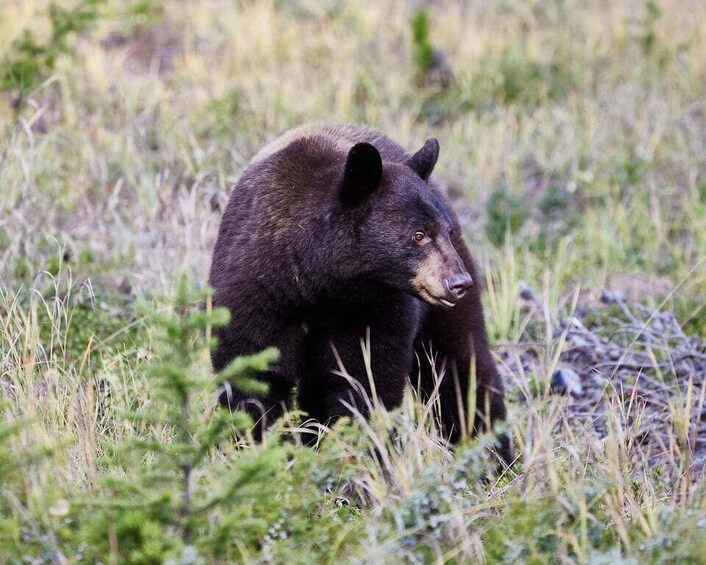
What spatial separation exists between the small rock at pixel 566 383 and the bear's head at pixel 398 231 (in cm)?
164

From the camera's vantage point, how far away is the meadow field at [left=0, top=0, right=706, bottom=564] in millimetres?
3016

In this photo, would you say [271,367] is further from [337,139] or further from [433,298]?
[337,139]

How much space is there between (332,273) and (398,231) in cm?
31

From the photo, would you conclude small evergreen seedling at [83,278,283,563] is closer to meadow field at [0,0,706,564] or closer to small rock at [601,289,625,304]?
meadow field at [0,0,706,564]

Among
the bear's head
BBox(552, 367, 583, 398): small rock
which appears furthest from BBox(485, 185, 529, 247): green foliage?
the bear's head

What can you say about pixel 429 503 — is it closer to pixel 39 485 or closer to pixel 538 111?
pixel 39 485

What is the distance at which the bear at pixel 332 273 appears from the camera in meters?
4.20

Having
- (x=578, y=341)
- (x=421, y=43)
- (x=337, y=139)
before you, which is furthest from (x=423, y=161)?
(x=421, y=43)

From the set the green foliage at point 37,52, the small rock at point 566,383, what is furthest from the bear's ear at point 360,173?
the green foliage at point 37,52

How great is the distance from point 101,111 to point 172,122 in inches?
39.2

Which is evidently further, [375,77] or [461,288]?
[375,77]

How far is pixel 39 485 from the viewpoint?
121 inches

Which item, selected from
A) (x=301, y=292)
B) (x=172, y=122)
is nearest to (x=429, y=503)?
(x=301, y=292)

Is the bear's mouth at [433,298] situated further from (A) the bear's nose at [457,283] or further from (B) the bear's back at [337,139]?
(B) the bear's back at [337,139]
